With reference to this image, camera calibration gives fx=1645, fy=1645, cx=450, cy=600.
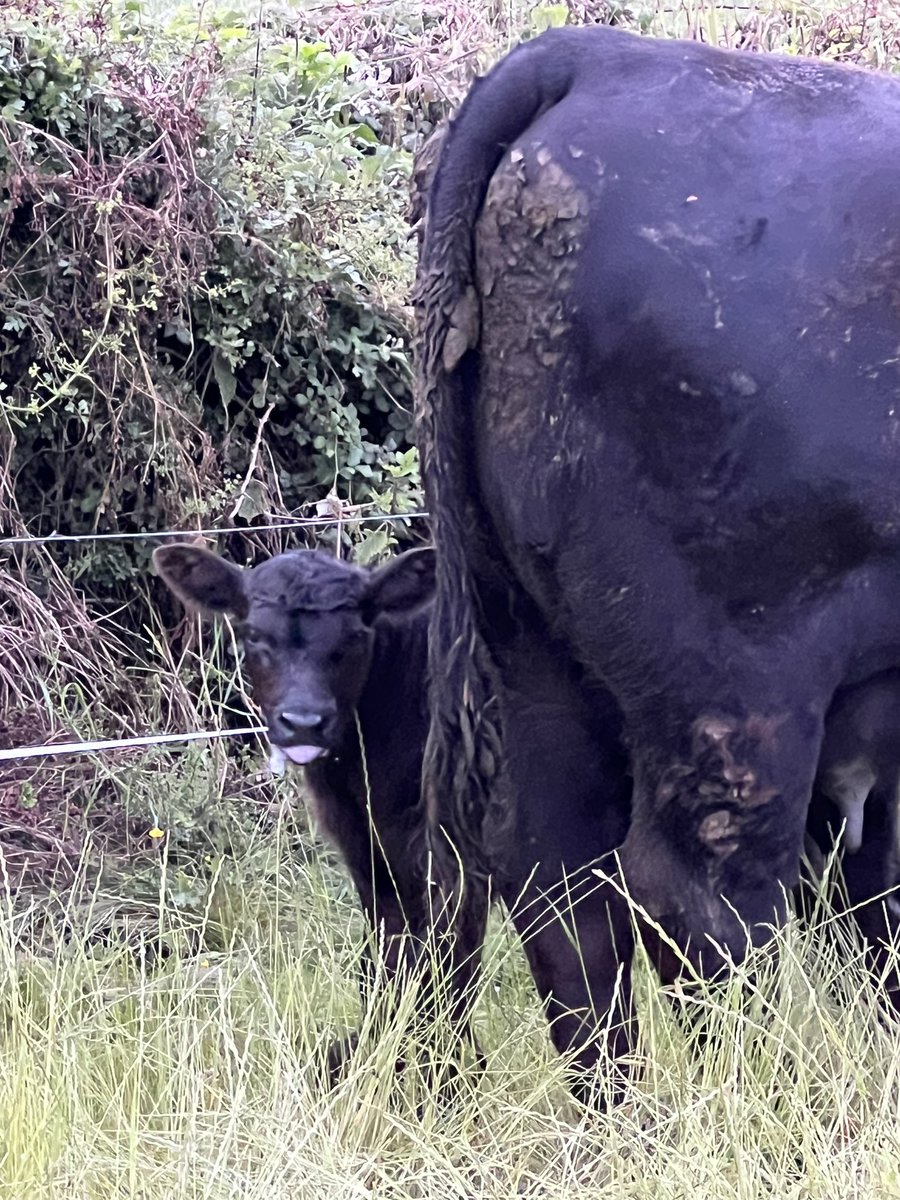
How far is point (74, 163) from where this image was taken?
19.5 feet

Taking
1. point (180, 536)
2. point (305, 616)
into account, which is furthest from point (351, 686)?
point (180, 536)

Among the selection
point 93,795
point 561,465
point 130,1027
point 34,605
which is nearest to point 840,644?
point 561,465

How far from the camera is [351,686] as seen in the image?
4.45m

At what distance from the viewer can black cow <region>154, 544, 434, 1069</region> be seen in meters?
4.32

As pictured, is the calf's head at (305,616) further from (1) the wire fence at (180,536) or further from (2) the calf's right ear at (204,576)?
(1) the wire fence at (180,536)

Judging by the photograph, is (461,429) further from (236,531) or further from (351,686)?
(236,531)

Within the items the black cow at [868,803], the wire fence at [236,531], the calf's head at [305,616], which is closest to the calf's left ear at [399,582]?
the calf's head at [305,616]

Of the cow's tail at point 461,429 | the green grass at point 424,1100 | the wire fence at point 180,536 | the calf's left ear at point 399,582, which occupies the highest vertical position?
the cow's tail at point 461,429

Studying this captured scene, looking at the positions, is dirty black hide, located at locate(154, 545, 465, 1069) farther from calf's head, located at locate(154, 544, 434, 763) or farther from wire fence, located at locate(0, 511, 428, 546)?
wire fence, located at locate(0, 511, 428, 546)

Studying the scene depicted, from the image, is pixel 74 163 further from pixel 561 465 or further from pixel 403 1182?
pixel 403 1182

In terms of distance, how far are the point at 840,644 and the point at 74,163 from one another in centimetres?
383

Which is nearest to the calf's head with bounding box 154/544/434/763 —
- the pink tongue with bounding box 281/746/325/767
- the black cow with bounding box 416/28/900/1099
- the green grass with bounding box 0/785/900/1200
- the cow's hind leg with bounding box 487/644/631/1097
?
the pink tongue with bounding box 281/746/325/767

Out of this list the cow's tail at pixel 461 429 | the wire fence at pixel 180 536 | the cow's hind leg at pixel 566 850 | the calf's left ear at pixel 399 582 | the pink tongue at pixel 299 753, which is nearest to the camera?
the cow's tail at pixel 461 429

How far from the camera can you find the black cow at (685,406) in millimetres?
3115
